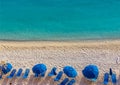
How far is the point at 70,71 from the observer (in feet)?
44.9

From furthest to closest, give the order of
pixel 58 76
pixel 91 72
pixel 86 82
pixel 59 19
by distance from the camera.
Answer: pixel 59 19, pixel 58 76, pixel 86 82, pixel 91 72

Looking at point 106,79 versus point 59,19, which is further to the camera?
Result: point 59,19

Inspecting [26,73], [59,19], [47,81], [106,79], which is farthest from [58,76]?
[59,19]

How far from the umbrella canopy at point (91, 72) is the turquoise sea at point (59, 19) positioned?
335 cm

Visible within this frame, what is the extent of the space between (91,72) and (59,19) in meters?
5.06

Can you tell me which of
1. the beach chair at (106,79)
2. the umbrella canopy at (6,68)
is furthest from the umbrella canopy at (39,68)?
the beach chair at (106,79)

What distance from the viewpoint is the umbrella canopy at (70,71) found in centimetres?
1364

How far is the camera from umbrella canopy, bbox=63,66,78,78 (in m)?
13.6

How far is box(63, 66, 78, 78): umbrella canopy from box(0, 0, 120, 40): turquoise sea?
3177mm

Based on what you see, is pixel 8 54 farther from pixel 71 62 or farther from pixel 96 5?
pixel 96 5

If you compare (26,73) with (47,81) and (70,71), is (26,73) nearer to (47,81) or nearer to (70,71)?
(47,81)

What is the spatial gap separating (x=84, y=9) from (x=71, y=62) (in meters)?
4.11

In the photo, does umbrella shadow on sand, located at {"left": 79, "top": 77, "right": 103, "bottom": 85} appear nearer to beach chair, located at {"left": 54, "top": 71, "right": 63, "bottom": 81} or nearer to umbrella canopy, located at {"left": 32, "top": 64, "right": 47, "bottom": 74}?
beach chair, located at {"left": 54, "top": 71, "right": 63, "bottom": 81}

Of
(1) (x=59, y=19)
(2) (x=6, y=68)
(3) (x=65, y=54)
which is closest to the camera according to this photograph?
(2) (x=6, y=68)
